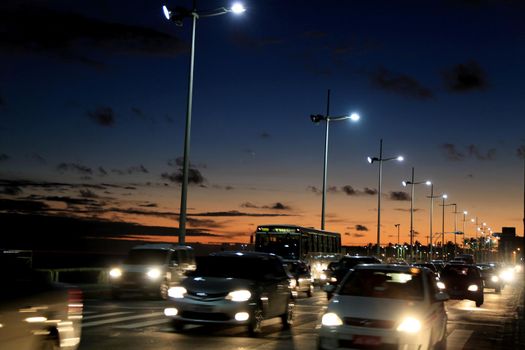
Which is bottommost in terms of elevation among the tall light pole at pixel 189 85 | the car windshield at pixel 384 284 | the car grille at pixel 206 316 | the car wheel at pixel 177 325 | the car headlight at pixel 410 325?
the car wheel at pixel 177 325

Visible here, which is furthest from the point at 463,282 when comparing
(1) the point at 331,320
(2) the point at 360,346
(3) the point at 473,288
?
(2) the point at 360,346

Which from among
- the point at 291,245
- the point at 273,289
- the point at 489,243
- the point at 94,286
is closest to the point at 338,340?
the point at 273,289

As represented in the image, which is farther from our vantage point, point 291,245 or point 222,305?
point 291,245

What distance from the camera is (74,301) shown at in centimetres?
961

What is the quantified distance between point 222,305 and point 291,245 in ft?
75.4

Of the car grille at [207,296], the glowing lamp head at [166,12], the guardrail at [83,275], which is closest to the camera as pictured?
the car grille at [207,296]

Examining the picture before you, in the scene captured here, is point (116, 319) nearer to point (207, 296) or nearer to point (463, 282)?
point (207, 296)

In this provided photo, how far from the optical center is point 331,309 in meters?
11.4

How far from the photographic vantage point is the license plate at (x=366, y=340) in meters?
10.8

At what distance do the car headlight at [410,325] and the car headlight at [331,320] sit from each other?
0.88 m

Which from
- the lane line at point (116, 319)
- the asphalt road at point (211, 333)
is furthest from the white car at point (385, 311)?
the lane line at point (116, 319)

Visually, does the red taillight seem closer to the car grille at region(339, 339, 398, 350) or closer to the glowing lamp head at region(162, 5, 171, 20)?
the car grille at region(339, 339, 398, 350)

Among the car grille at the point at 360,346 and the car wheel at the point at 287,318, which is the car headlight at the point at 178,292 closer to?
the car wheel at the point at 287,318

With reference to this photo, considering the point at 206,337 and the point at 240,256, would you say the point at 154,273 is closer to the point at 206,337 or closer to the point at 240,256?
the point at 240,256
